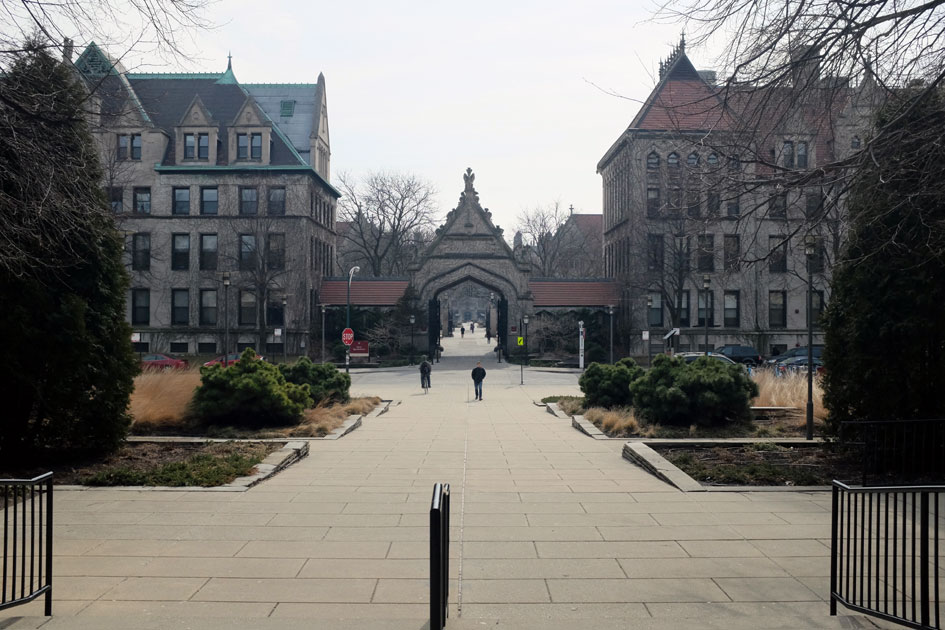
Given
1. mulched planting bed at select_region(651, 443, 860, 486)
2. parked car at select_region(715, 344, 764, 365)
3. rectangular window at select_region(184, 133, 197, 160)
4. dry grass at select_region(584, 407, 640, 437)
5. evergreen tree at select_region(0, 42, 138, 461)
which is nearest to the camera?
evergreen tree at select_region(0, 42, 138, 461)

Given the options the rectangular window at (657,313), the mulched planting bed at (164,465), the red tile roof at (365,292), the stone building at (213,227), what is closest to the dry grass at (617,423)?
the mulched planting bed at (164,465)

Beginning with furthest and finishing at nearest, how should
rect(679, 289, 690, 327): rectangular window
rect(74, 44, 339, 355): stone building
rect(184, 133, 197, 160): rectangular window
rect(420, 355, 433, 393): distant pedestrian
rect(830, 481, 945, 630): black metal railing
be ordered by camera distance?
rect(679, 289, 690, 327): rectangular window < rect(184, 133, 197, 160): rectangular window < rect(74, 44, 339, 355): stone building < rect(420, 355, 433, 393): distant pedestrian < rect(830, 481, 945, 630): black metal railing

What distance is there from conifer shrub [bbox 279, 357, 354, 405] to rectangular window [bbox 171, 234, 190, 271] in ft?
123

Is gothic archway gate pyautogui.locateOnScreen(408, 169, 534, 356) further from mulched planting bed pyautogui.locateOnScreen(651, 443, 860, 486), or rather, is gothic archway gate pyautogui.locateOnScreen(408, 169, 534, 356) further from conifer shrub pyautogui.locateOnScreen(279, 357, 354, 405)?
mulched planting bed pyautogui.locateOnScreen(651, 443, 860, 486)

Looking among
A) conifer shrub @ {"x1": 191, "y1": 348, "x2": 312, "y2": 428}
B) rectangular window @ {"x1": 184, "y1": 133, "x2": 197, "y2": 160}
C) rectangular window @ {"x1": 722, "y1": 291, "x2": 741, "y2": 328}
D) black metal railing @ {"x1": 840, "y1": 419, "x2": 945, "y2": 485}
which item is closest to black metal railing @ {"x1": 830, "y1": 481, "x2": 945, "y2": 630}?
black metal railing @ {"x1": 840, "y1": 419, "x2": 945, "y2": 485}

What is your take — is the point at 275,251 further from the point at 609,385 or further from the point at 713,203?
the point at 713,203

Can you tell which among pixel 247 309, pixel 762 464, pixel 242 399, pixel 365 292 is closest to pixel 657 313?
pixel 365 292

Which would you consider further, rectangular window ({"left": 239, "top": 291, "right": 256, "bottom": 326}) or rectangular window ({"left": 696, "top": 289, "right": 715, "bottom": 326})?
rectangular window ({"left": 239, "top": 291, "right": 256, "bottom": 326})

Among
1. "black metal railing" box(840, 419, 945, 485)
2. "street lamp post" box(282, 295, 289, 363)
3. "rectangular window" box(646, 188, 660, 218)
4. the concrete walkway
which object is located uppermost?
"rectangular window" box(646, 188, 660, 218)

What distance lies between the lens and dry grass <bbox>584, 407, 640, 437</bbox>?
52.5 feet

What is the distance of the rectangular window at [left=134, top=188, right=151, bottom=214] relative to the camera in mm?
55781

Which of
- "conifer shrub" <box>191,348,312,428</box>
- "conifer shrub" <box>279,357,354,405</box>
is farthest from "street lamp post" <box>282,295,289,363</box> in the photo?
"conifer shrub" <box>191,348,312,428</box>

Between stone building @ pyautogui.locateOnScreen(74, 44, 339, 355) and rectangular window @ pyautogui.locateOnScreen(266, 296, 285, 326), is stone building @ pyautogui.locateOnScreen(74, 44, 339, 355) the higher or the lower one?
the higher one

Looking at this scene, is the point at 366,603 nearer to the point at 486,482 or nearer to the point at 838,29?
the point at 486,482
